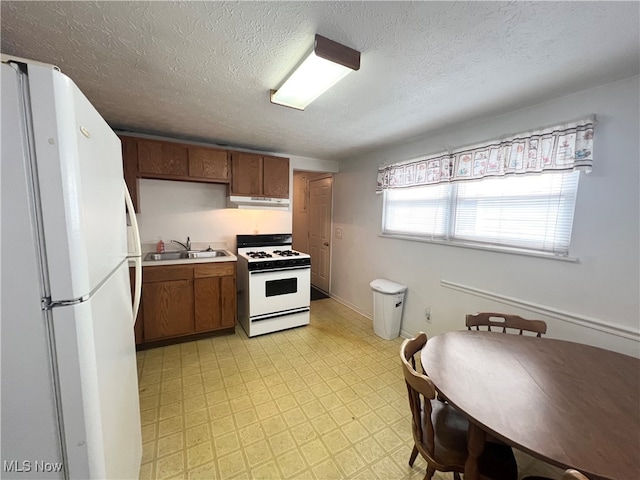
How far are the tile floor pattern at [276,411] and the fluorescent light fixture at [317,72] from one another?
2.30 metres

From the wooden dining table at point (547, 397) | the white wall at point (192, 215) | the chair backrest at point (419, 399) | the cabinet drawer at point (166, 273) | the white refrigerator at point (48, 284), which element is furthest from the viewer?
the white wall at point (192, 215)

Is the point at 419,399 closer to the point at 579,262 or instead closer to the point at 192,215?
the point at 579,262

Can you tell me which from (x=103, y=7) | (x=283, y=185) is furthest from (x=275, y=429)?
(x=283, y=185)

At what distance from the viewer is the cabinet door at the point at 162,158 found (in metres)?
2.70

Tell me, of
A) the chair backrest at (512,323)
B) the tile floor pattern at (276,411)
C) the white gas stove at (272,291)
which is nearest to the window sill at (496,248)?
the chair backrest at (512,323)

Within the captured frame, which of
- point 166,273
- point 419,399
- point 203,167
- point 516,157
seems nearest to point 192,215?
point 203,167

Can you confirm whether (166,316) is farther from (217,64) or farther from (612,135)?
(612,135)

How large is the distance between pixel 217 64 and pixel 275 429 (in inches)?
94.4

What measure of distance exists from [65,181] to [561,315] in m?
2.76

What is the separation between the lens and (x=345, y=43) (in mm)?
1270

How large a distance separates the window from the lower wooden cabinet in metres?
2.31

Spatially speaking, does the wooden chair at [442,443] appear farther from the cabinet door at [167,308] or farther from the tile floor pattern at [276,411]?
the cabinet door at [167,308]

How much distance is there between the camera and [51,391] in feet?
2.20

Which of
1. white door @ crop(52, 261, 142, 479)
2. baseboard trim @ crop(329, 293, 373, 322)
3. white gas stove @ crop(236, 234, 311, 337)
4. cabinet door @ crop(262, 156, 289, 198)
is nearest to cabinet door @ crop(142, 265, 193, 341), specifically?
white gas stove @ crop(236, 234, 311, 337)
